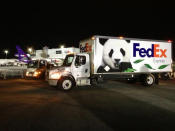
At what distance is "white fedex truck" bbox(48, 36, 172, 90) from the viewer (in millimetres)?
11281

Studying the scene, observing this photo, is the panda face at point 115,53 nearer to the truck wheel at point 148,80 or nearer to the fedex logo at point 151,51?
the fedex logo at point 151,51

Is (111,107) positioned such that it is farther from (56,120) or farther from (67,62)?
(67,62)

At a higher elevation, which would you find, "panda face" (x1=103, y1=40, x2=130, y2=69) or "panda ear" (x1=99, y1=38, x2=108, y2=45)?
"panda ear" (x1=99, y1=38, x2=108, y2=45)

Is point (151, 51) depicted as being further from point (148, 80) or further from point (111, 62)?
point (111, 62)

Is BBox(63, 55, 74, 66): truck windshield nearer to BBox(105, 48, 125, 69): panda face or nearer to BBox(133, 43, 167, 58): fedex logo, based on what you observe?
BBox(105, 48, 125, 69): panda face

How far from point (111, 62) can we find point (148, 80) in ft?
11.5

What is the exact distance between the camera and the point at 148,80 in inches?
524

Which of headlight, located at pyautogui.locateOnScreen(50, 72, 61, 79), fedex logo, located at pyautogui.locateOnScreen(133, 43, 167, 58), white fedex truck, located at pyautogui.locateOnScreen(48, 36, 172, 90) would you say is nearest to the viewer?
headlight, located at pyautogui.locateOnScreen(50, 72, 61, 79)

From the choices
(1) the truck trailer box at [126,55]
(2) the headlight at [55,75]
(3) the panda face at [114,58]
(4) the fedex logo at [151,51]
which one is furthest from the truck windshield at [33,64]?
(4) the fedex logo at [151,51]

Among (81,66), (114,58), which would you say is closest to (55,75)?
(81,66)

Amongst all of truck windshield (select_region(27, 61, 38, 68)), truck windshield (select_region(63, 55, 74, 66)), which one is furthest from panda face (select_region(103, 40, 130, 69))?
truck windshield (select_region(27, 61, 38, 68))

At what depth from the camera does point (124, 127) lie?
5.08 metres

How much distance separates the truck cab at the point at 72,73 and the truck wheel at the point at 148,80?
4.45 m

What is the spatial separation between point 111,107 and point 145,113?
4.55 ft
